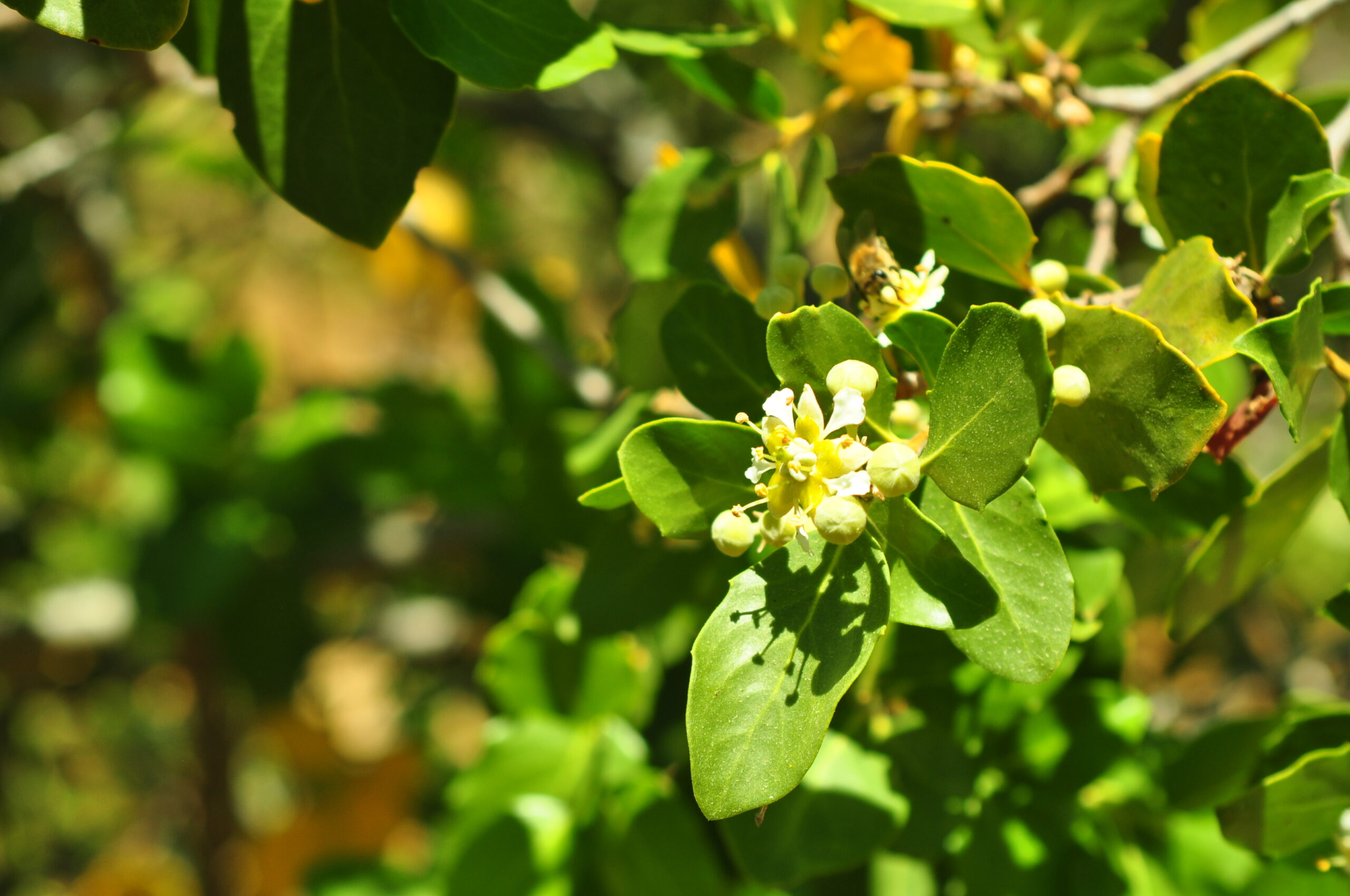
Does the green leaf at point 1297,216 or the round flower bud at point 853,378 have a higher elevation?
the green leaf at point 1297,216

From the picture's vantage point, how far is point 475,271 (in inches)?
52.4

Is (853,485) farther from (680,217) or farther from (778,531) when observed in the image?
(680,217)

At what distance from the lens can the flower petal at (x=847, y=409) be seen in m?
0.52

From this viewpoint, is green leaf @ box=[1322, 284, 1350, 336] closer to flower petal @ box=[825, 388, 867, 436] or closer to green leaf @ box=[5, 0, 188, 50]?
flower petal @ box=[825, 388, 867, 436]

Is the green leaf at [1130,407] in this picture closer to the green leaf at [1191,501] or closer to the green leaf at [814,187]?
the green leaf at [1191,501]

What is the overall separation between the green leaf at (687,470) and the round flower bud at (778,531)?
0.16 ft

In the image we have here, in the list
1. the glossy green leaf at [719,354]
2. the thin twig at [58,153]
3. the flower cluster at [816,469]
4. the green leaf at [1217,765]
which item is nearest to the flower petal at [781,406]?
the flower cluster at [816,469]

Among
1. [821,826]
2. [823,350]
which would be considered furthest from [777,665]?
[821,826]

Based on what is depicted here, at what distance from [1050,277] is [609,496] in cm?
35

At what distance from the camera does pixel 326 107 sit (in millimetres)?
719

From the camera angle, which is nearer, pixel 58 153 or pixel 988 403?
pixel 988 403

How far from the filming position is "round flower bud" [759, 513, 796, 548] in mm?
546

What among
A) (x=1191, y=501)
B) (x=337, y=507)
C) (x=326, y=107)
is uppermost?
(x=326, y=107)

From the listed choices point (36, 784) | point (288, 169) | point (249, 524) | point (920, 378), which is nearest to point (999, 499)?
point (920, 378)
